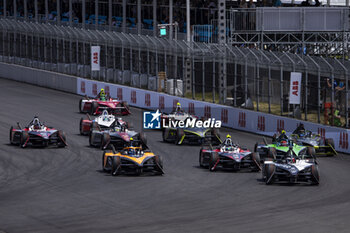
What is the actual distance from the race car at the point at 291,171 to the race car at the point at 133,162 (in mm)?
3430

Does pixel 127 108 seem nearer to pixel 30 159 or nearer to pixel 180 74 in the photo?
pixel 180 74

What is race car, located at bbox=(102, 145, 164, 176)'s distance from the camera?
1077 inches

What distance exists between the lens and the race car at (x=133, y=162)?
27.3 m

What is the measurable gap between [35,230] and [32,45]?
38890mm

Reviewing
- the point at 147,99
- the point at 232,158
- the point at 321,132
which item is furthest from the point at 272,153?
the point at 147,99

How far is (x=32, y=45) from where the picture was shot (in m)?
57.7

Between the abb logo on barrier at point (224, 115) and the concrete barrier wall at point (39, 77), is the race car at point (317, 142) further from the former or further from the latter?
the concrete barrier wall at point (39, 77)

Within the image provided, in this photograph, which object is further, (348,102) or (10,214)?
(348,102)

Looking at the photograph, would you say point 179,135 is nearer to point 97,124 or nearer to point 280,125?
point 97,124

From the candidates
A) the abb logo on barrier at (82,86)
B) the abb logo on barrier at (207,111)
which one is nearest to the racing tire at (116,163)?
the abb logo on barrier at (207,111)

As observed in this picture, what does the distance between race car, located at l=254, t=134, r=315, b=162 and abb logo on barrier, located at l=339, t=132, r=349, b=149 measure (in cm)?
353

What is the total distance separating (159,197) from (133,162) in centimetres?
349

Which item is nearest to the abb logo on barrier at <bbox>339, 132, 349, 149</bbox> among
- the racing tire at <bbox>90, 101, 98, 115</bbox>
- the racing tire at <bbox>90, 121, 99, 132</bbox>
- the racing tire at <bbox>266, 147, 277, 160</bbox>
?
the racing tire at <bbox>266, 147, 277, 160</bbox>

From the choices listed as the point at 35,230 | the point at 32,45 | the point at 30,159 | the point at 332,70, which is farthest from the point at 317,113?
the point at 32,45
